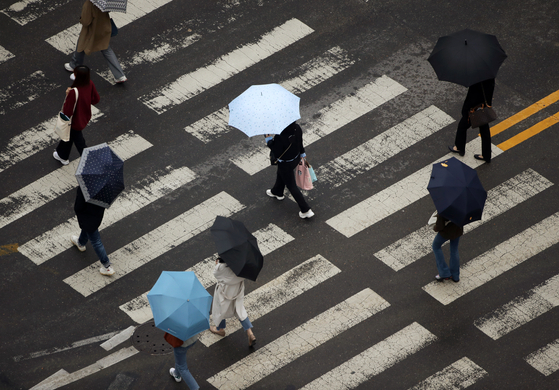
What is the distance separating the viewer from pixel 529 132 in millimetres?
13047

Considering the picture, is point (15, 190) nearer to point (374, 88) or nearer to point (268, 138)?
point (268, 138)

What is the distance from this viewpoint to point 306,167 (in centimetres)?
1161

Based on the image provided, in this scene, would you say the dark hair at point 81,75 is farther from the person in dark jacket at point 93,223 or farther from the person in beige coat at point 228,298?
the person in beige coat at point 228,298

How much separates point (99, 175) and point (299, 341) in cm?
342

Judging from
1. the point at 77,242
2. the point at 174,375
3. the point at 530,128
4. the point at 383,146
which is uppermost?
the point at 530,128

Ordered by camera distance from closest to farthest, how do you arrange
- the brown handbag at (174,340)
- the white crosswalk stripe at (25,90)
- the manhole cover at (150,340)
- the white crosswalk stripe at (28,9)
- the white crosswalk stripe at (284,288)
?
the brown handbag at (174,340)
the manhole cover at (150,340)
the white crosswalk stripe at (284,288)
the white crosswalk stripe at (25,90)
the white crosswalk stripe at (28,9)

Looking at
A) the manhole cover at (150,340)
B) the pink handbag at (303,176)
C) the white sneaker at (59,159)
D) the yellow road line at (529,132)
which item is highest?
the yellow road line at (529,132)

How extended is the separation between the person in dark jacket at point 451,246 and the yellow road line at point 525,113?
10.8 feet

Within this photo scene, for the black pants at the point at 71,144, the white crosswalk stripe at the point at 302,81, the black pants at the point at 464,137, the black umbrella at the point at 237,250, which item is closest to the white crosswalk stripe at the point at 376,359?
the black umbrella at the point at 237,250

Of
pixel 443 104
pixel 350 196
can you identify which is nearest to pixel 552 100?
pixel 443 104

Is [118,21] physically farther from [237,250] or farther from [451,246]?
[451,246]

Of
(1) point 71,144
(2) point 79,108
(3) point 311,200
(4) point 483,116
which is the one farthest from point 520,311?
(1) point 71,144

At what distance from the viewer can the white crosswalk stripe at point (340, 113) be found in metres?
12.7

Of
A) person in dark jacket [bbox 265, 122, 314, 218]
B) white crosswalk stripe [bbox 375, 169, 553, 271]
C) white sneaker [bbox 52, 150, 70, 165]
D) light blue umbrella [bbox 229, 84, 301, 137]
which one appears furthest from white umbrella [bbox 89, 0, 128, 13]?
white crosswalk stripe [bbox 375, 169, 553, 271]
